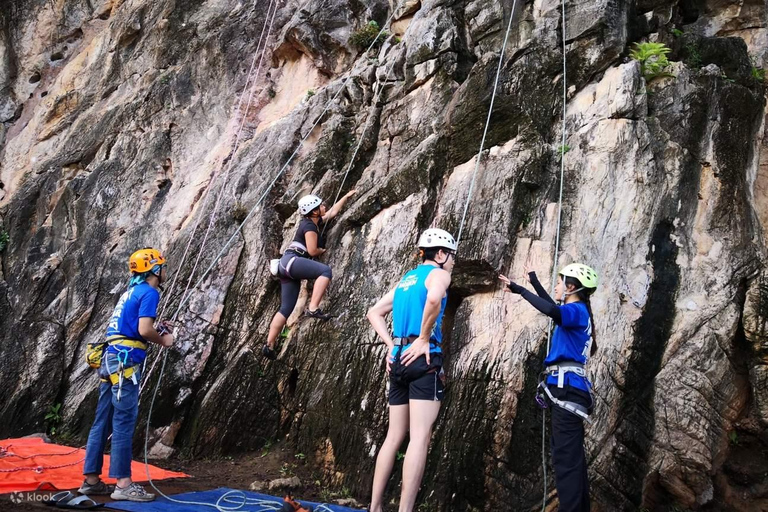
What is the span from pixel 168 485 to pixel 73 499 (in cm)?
159

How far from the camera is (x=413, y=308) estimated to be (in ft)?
17.7

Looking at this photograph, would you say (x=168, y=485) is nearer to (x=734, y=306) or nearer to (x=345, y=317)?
(x=345, y=317)

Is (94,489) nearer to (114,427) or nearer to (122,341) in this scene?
(114,427)

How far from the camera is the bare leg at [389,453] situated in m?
5.14

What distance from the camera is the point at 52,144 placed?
15281 millimetres

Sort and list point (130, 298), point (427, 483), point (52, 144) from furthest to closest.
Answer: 1. point (52, 144)
2. point (427, 483)
3. point (130, 298)

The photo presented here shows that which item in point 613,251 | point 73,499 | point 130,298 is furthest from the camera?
point 613,251

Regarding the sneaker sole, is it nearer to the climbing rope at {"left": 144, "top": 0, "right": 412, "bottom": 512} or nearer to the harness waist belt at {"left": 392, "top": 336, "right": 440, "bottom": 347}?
the climbing rope at {"left": 144, "top": 0, "right": 412, "bottom": 512}

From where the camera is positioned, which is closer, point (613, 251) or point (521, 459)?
point (521, 459)

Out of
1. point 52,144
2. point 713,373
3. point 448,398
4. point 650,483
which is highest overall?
point 52,144

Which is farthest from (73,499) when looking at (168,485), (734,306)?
(734,306)

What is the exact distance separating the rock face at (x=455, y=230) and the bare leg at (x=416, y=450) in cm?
193

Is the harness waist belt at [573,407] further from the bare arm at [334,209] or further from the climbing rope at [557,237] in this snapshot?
the bare arm at [334,209]

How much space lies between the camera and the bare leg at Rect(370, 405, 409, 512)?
514 centimetres
